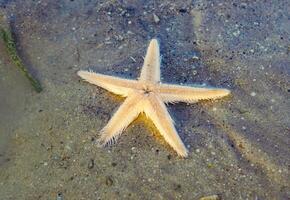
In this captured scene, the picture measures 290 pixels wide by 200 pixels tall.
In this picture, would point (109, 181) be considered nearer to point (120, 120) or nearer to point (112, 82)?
point (120, 120)

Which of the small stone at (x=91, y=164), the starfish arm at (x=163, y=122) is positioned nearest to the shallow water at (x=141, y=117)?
the small stone at (x=91, y=164)

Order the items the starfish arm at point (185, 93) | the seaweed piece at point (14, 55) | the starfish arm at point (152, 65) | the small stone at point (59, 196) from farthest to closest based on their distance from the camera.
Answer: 1. the seaweed piece at point (14, 55)
2. the starfish arm at point (152, 65)
3. the starfish arm at point (185, 93)
4. the small stone at point (59, 196)

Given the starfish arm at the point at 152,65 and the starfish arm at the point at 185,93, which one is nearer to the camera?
the starfish arm at the point at 185,93

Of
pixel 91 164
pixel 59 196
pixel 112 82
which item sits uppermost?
pixel 112 82

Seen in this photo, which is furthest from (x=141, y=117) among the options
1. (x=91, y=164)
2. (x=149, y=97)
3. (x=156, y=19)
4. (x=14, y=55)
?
(x=14, y=55)

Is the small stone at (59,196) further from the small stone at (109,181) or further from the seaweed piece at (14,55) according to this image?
the seaweed piece at (14,55)

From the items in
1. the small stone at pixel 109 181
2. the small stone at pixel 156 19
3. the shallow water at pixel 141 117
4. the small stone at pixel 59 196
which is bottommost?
the small stone at pixel 59 196

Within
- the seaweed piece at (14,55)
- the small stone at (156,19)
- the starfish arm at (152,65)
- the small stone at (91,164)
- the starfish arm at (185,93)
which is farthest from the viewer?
the small stone at (156,19)

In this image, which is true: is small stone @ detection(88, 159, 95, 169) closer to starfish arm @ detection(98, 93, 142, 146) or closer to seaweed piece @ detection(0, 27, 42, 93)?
starfish arm @ detection(98, 93, 142, 146)

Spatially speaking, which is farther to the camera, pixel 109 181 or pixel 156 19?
pixel 156 19
